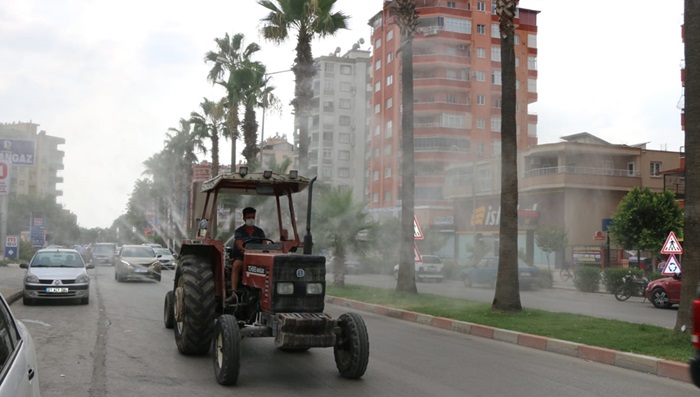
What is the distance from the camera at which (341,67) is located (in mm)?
92812

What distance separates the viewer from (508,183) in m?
14.7

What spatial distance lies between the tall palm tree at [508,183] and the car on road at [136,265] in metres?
16.9

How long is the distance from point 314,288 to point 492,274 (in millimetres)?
23148

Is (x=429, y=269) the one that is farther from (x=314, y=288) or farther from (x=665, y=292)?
(x=314, y=288)

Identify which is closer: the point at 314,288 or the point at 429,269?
the point at 314,288

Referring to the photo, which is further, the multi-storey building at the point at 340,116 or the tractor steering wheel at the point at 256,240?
the multi-storey building at the point at 340,116

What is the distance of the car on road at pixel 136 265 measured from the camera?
27.0m

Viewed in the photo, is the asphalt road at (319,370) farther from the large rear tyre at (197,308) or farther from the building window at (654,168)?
the building window at (654,168)

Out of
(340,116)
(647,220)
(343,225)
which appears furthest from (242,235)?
(340,116)

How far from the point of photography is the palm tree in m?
22.7

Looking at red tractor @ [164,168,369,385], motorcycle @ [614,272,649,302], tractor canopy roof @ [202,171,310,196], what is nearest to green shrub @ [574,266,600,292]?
motorcycle @ [614,272,649,302]

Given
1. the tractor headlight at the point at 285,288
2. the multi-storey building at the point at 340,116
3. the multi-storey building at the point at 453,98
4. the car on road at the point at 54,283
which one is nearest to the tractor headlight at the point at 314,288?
the tractor headlight at the point at 285,288

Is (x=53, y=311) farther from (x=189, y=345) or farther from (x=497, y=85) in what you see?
(x=497, y=85)

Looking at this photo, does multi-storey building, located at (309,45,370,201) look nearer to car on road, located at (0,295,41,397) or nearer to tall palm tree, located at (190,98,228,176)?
tall palm tree, located at (190,98,228,176)
